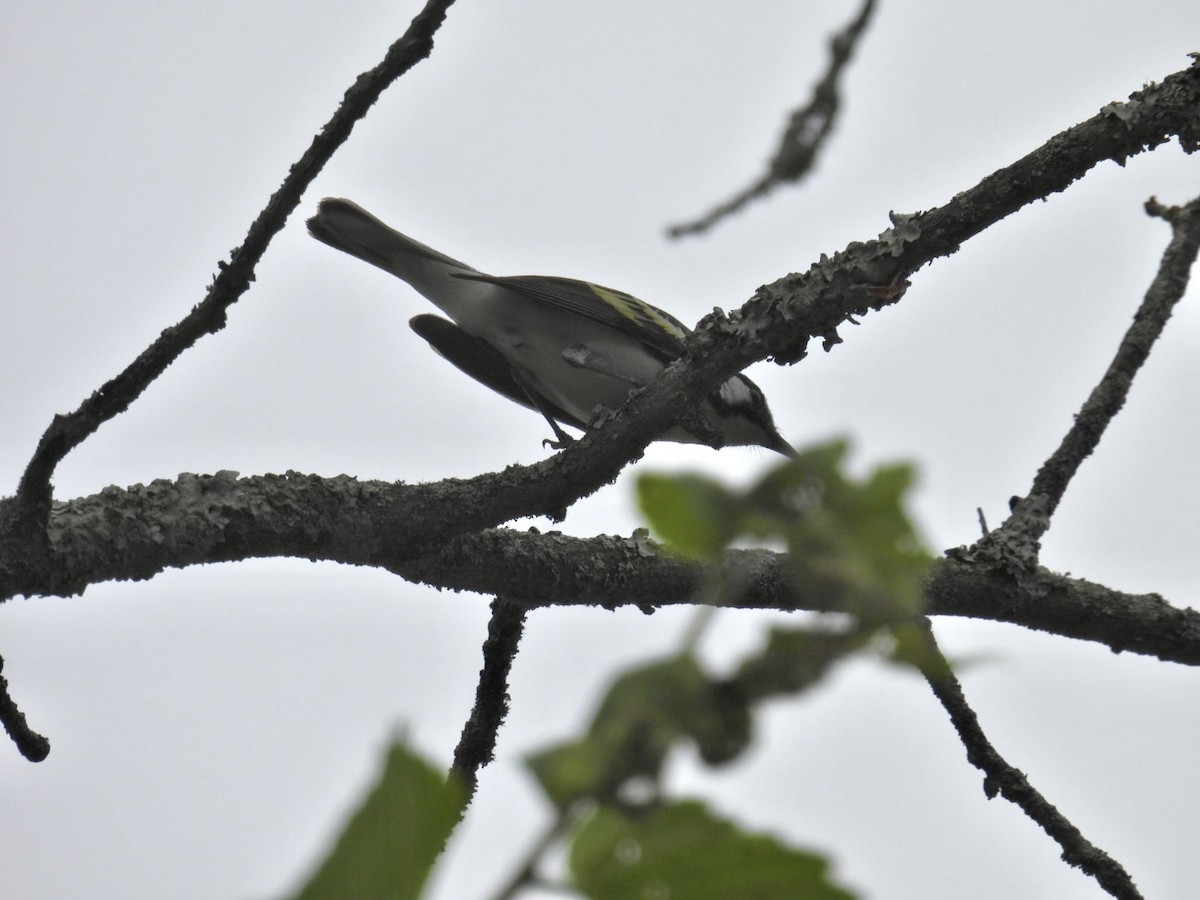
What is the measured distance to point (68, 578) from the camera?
→ 9.34ft

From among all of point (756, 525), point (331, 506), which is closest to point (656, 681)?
point (756, 525)

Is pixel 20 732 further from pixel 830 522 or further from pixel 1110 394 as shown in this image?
pixel 1110 394

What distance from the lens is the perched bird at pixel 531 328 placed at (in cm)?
684

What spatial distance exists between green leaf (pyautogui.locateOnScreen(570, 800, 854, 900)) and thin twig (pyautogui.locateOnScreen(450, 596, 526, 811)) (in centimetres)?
357

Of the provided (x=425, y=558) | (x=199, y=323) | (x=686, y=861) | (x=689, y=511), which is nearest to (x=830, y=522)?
(x=689, y=511)

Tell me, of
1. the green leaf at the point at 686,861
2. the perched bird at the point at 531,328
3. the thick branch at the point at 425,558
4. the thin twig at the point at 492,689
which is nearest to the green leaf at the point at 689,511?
the green leaf at the point at 686,861

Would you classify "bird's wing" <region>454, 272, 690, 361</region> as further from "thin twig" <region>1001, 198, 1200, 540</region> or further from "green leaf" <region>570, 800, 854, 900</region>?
"green leaf" <region>570, 800, 854, 900</region>

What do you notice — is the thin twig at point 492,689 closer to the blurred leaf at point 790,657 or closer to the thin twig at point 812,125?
the thin twig at point 812,125

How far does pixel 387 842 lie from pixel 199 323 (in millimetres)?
2284

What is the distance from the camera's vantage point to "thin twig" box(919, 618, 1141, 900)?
368 centimetres

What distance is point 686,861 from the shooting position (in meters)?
0.66

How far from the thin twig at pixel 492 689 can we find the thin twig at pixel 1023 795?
1444 mm

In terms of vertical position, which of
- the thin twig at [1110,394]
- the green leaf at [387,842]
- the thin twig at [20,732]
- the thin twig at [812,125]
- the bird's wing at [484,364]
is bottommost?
the green leaf at [387,842]

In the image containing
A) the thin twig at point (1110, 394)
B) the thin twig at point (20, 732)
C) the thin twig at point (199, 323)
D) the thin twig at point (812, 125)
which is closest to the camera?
the thin twig at point (812, 125)
